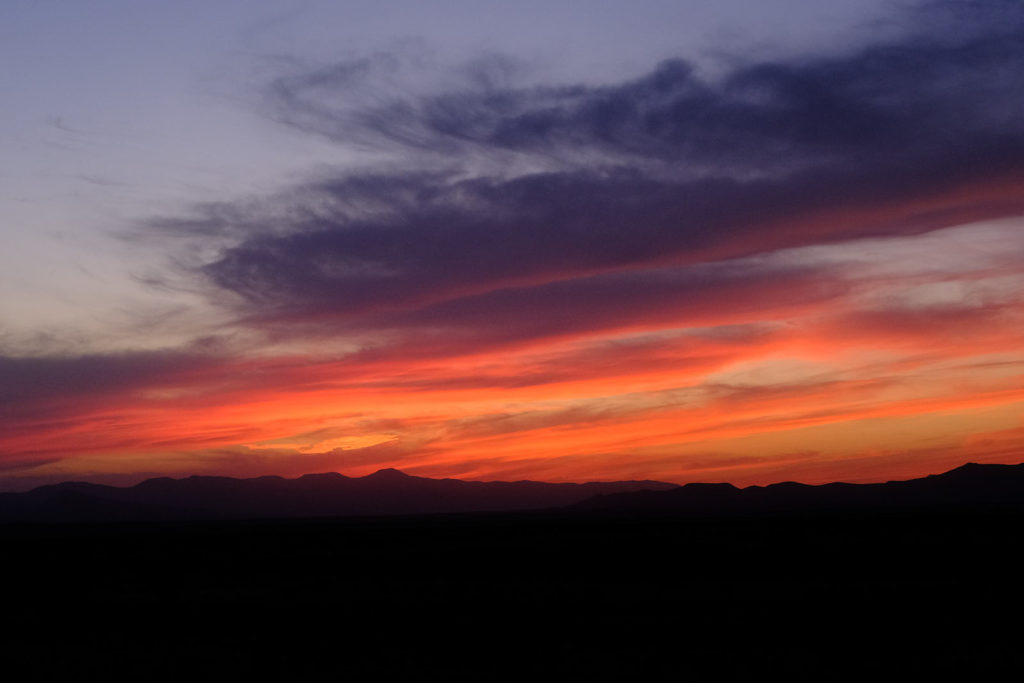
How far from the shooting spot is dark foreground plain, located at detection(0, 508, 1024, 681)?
19953 millimetres

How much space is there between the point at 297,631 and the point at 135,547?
53604 mm

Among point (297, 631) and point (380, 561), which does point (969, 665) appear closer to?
point (297, 631)

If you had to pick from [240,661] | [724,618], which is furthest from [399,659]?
[724,618]

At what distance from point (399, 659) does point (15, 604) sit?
20527 mm

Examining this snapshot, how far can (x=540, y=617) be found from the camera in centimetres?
2645

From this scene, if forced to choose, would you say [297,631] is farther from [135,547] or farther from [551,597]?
[135,547]

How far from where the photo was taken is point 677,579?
117 feet

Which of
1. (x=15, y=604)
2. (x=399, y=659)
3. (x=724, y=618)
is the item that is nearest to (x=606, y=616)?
(x=724, y=618)

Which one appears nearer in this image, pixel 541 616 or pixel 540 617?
pixel 540 617

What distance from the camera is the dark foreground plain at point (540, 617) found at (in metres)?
20.0

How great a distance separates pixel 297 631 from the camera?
25438 millimetres

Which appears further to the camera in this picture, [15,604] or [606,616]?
[15,604]

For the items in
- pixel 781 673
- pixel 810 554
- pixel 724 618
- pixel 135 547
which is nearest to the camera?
pixel 781 673

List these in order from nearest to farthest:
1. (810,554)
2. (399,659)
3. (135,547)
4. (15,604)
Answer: (399,659) < (15,604) < (810,554) < (135,547)
